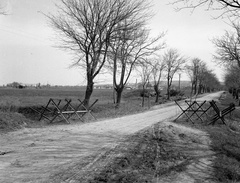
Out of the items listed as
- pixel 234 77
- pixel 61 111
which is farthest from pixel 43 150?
pixel 234 77

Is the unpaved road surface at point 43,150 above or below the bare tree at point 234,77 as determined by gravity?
below

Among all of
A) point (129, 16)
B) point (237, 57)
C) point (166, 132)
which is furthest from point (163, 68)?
point (166, 132)

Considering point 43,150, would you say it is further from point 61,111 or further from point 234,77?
point 234,77

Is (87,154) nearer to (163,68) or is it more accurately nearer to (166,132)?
(166,132)

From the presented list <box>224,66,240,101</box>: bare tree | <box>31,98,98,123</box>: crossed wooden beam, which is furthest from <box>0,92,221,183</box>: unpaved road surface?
<box>224,66,240,101</box>: bare tree

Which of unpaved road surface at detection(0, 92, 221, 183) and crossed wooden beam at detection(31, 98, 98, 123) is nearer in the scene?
unpaved road surface at detection(0, 92, 221, 183)

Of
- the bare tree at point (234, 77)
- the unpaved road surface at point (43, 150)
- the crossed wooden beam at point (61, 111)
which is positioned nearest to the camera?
the unpaved road surface at point (43, 150)

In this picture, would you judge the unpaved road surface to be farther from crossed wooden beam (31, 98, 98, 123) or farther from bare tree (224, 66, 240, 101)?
bare tree (224, 66, 240, 101)

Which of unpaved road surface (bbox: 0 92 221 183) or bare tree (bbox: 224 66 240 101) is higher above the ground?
bare tree (bbox: 224 66 240 101)

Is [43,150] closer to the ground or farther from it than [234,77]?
closer to the ground

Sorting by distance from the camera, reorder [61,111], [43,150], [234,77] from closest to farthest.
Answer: [43,150], [61,111], [234,77]

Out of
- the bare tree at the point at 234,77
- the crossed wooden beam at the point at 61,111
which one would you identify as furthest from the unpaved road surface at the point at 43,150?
the bare tree at the point at 234,77

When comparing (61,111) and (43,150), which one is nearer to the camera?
(43,150)

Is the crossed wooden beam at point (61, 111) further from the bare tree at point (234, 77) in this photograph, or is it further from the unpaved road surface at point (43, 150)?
the bare tree at point (234, 77)
